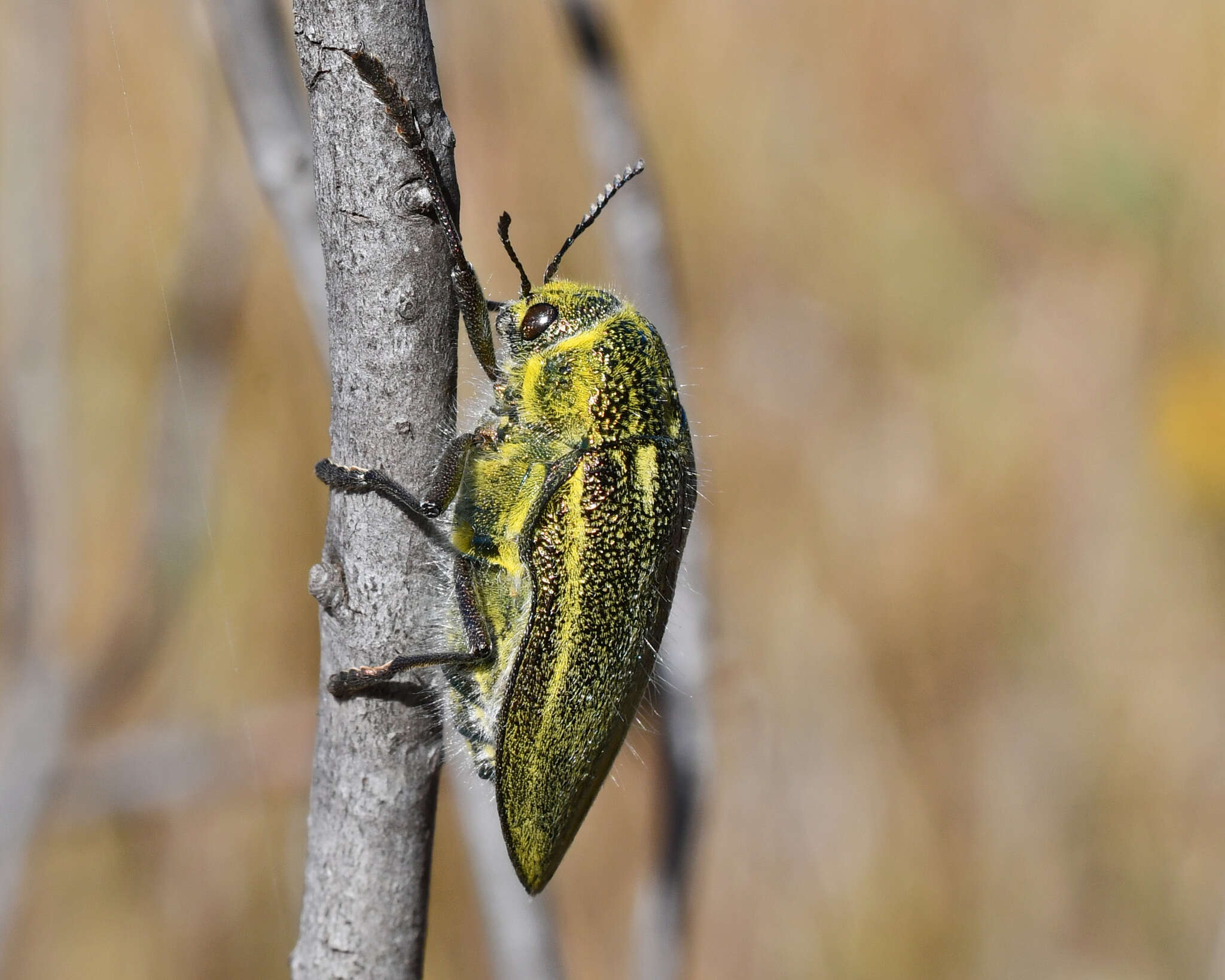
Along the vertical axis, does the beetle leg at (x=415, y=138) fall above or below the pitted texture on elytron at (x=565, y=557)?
above

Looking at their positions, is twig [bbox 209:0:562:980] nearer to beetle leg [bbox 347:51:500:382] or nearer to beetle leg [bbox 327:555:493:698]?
beetle leg [bbox 327:555:493:698]

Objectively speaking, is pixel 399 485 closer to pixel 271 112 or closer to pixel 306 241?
pixel 306 241

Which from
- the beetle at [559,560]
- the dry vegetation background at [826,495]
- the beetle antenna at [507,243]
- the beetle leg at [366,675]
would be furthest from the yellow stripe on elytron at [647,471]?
the dry vegetation background at [826,495]

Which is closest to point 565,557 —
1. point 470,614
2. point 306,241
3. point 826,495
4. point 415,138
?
point 470,614

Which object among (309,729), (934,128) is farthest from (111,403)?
(934,128)

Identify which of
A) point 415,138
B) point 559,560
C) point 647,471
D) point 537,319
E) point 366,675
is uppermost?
point 537,319

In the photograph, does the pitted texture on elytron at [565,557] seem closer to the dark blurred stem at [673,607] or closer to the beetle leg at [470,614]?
the beetle leg at [470,614]
